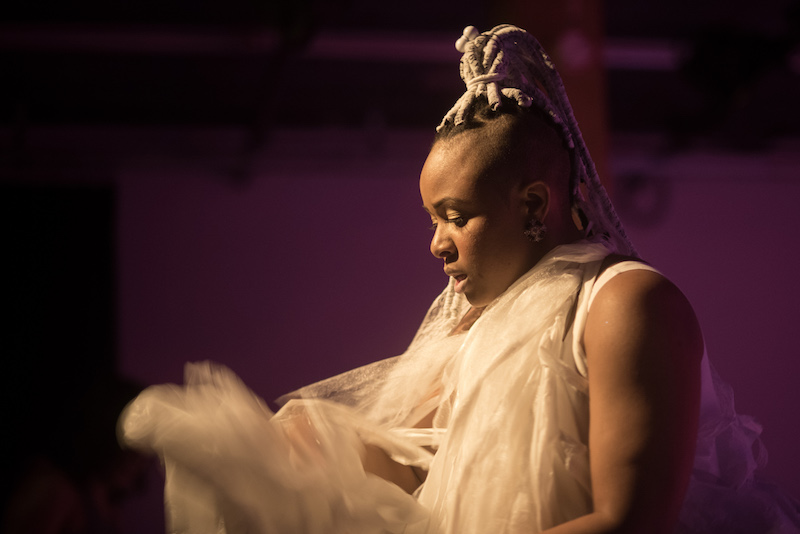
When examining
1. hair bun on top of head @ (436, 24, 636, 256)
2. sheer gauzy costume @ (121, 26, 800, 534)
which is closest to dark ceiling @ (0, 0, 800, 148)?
hair bun on top of head @ (436, 24, 636, 256)

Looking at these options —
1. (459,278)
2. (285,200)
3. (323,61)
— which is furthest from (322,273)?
(459,278)

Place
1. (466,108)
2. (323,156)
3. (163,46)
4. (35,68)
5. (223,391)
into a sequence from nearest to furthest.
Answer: (223,391) → (466,108) → (163,46) → (35,68) → (323,156)

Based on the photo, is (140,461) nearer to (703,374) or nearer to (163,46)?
(163,46)

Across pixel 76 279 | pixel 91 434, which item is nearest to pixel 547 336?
pixel 91 434

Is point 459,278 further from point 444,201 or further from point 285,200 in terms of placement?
point 285,200

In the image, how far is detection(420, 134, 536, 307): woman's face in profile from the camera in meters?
1.05

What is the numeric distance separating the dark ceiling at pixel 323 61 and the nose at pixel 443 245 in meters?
1.65

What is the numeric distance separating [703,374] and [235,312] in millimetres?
3256

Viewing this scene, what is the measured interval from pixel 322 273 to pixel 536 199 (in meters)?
3.11

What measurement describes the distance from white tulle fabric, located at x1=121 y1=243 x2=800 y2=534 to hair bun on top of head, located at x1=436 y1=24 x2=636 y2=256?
0.11m

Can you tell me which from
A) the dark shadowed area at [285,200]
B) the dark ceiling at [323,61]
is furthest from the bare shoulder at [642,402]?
the dark shadowed area at [285,200]

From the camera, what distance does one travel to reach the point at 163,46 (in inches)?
136

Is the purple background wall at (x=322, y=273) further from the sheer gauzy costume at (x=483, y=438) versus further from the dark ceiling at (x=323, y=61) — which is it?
the sheer gauzy costume at (x=483, y=438)

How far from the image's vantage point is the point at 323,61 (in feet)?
12.3
